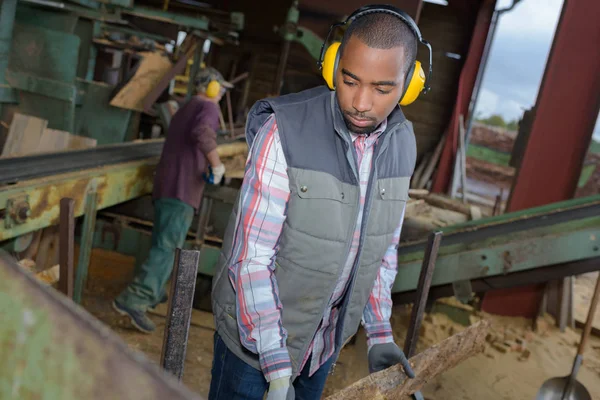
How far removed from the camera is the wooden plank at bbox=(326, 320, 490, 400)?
1.45 meters

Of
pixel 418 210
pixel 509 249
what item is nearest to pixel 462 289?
pixel 509 249

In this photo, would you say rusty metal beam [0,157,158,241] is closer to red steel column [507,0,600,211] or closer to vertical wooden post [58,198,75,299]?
vertical wooden post [58,198,75,299]

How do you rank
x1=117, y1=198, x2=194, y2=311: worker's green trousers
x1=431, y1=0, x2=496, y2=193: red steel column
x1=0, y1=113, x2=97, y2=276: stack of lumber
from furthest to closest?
1. x1=431, y1=0, x2=496, y2=193: red steel column
2. x1=0, y1=113, x2=97, y2=276: stack of lumber
3. x1=117, y1=198, x2=194, y2=311: worker's green trousers

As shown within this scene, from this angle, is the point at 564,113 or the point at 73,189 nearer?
the point at 73,189

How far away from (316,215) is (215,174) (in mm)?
2477

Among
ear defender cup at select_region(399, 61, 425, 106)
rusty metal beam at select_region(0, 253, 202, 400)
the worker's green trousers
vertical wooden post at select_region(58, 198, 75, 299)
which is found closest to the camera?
rusty metal beam at select_region(0, 253, 202, 400)

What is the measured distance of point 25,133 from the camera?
4094mm

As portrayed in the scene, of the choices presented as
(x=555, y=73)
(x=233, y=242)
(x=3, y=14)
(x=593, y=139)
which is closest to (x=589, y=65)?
(x=555, y=73)

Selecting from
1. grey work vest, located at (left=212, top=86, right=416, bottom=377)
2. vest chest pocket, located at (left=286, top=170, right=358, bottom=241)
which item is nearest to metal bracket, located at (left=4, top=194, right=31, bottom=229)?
grey work vest, located at (left=212, top=86, right=416, bottom=377)

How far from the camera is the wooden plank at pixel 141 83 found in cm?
458

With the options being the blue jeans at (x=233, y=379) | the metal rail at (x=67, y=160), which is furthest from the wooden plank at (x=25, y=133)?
the blue jeans at (x=233, y=379)

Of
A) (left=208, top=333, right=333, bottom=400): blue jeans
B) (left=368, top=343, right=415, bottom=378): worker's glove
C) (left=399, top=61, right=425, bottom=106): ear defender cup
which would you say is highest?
(left=399, top=61, right=425, bottom=106): ear defender cup

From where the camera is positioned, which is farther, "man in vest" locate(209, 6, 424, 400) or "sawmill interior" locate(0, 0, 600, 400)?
"sawmill interior" locate(0, 0, 600, 400)

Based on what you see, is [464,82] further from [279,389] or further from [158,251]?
[279,389]
